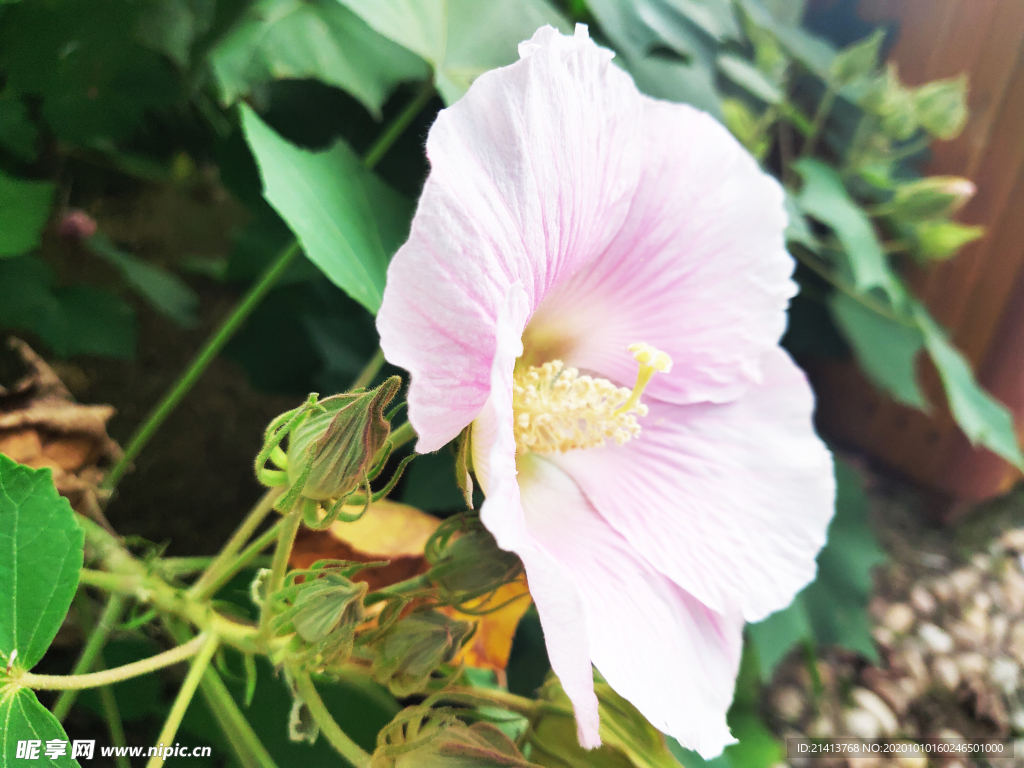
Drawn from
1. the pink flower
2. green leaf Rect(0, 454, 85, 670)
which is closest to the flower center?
the pink flower

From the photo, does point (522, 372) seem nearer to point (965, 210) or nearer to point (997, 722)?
point (997, 722)

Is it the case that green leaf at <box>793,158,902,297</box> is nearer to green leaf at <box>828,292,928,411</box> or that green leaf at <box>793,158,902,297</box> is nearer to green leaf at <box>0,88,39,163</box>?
green leaf at <box>828,292,928,411</box>

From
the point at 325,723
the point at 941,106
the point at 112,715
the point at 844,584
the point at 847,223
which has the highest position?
the point at 941,106

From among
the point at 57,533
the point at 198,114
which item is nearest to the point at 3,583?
the point at 57,533

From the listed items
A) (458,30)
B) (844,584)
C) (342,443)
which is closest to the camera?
(342,443)

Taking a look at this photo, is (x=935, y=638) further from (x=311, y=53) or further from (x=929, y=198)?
(x=311, y=53)

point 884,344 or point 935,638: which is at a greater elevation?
point 884,344

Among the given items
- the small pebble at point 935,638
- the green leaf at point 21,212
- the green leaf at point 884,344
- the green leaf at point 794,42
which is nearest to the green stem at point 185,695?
the green leaf at point 21,212

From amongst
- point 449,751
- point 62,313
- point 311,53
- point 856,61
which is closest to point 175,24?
point 311,53
